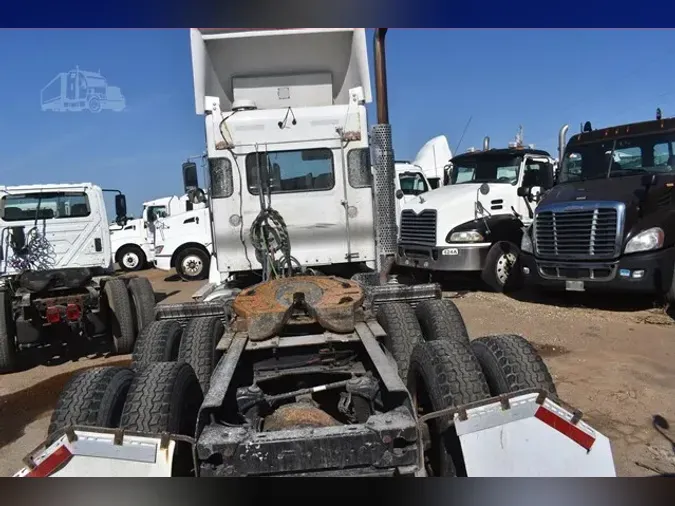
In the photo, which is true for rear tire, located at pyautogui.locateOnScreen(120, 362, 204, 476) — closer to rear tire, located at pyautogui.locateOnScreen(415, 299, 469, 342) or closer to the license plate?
rear tire, located at pyautogui.locateOnScreen(415, 299, 469, 342)

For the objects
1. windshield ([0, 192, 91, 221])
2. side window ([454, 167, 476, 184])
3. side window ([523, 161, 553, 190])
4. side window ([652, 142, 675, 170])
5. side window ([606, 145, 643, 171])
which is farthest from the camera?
side window ([454, 167, 476, 184])

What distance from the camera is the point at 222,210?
6.25m

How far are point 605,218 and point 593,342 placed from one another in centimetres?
201

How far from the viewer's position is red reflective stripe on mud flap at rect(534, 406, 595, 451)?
8.10 ft

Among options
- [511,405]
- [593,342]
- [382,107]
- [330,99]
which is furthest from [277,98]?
[511,405]

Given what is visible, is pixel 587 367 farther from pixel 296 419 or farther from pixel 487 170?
pixel 487 170

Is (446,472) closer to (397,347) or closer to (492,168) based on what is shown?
(397,347)

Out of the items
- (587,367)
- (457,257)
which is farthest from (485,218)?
(587,367)

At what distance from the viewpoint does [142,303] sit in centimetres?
766

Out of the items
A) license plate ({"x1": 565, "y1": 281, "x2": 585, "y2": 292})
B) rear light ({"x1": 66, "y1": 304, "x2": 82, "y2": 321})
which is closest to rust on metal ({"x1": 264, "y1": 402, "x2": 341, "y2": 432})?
rear light ({"x1": 66, "y1": 304, "x2": 82, "y2": 321})

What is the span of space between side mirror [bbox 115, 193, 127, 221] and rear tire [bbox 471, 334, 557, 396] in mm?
6864

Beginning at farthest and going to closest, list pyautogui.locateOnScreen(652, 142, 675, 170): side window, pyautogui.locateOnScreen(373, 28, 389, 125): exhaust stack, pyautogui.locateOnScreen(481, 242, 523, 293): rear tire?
pyautogui.locateOnScreen(481, 242, 523, 293): rear tire, pyautogui.locateOnScreen(373, 28, 389, 125): exhaust stack, pyautogui.locateOnScreen(652, 142, 675, 170): side window

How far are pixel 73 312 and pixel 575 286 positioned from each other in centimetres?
663
